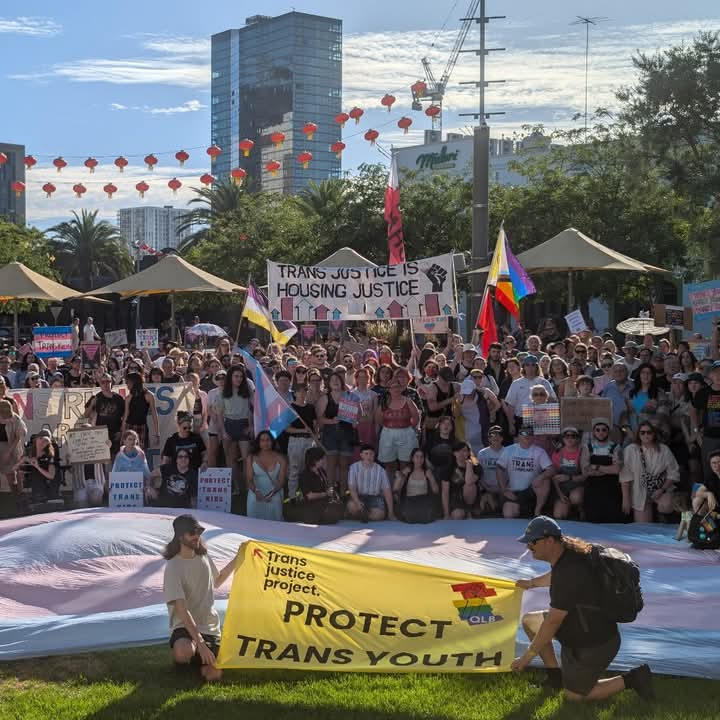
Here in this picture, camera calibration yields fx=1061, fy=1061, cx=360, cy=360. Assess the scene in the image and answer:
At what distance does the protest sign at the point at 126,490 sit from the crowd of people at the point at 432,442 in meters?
0.27

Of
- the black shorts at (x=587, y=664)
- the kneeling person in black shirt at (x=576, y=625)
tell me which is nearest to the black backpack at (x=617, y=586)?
the kneeling person in black shirt at (x=576, y=625)

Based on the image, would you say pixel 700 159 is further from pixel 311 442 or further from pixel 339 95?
pixel 339 95

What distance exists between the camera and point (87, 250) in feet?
197

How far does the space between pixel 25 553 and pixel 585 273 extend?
870 inches

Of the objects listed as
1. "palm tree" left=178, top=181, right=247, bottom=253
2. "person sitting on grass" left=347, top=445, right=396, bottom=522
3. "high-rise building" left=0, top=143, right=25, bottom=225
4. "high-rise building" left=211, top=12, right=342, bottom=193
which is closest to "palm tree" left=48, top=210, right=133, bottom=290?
"palm tree" left=178, top=181, right=247, bottom=253

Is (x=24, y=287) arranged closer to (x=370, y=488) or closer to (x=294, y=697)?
(x=370, y=488)

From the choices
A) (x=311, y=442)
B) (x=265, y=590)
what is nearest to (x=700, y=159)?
(x=311, y=442)

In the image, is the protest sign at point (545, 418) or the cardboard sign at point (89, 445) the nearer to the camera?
the protest sign at point (545, 418)

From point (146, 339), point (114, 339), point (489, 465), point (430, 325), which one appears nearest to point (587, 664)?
point (489, 465)

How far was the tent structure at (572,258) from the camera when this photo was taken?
17.3m

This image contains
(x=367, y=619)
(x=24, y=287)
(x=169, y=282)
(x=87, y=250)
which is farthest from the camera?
(x=87, y=250)

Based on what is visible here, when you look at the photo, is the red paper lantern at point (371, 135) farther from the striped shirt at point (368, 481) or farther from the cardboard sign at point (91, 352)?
the striped shirt at point (368, 481)

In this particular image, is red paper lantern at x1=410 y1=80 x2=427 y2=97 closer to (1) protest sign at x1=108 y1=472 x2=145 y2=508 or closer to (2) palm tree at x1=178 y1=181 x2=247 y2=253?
(1) protest sign at x1=108 y1=472 x2=145 y2=508

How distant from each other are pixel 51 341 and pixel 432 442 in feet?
28.1
